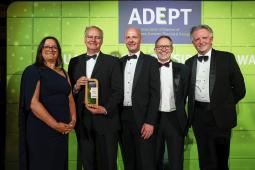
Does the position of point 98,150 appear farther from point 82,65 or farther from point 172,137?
point 82,65

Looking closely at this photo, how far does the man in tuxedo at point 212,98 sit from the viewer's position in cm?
402

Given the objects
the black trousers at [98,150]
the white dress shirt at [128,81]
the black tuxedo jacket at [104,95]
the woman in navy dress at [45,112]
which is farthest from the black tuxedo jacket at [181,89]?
the woman in navy dress at [45,112]

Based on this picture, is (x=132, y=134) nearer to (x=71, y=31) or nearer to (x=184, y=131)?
(x=184, y=131)

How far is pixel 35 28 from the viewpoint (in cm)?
508

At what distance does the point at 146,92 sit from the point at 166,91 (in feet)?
0.87

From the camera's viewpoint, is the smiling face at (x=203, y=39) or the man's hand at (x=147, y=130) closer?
the man's hand at (x=147, y=130)

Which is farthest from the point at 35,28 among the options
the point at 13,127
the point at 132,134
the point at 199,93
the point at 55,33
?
the point at 199,93

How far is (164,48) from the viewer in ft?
13.5

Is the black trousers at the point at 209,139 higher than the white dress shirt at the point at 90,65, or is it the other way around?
the white dress shirt at the point at 90,65

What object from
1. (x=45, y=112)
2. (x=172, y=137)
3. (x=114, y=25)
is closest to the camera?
(x=45, y=112)

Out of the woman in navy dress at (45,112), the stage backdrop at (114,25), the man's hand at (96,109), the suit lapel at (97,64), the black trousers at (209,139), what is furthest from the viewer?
the stage backdrop at (114,25)

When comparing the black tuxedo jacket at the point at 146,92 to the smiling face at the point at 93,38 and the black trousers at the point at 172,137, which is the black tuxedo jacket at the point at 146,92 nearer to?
the black trousers at the point at 172,137

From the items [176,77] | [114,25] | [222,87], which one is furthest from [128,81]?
[114,25]

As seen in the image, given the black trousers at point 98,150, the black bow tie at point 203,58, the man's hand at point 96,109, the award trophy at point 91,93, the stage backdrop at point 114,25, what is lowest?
the black trousers at point 98,150
